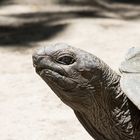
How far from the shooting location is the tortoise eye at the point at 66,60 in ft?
8.66

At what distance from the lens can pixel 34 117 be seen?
4266 mm

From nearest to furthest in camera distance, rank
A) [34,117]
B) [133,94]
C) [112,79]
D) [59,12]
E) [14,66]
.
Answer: [133,94] → [112,79] → [34,117] → [14,66] → [59,12]

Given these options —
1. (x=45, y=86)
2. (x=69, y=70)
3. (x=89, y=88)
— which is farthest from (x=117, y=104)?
(x=45, y=86)

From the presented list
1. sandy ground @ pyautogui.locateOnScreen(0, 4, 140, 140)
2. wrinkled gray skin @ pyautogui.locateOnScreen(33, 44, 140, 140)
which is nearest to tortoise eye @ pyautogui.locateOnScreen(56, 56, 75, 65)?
wrinkled gray skin @ pyautogui.locateOnScreen(33, 44, 140, 140)

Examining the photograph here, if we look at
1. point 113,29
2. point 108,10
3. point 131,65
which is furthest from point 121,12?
point 131,65

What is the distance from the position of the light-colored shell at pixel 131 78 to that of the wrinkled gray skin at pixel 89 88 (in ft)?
0.27

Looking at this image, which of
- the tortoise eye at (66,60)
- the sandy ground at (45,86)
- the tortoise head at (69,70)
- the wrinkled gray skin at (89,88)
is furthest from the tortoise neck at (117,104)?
the sandy ground at (45,86)

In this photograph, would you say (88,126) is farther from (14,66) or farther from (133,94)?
(14,66)

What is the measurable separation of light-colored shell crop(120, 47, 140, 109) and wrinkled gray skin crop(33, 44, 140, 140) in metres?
0.08

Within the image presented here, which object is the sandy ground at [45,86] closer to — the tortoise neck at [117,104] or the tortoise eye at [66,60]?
the tortoise neck at [117,104]

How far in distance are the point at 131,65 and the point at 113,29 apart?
5.08m

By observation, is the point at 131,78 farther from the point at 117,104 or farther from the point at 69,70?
the point at 69,70

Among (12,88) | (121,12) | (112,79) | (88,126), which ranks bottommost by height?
(121,12)

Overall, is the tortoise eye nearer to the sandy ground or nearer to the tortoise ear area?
the tortoise ear area
